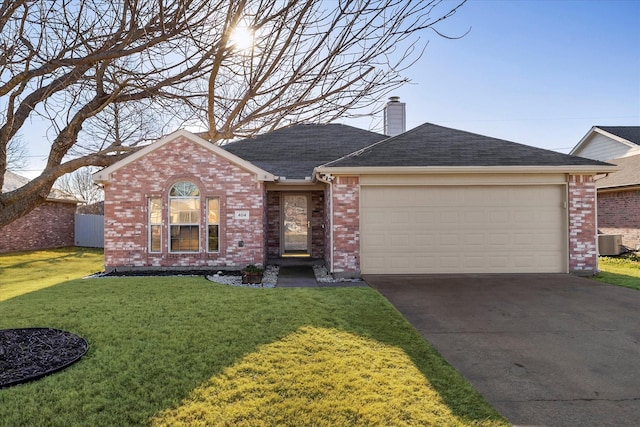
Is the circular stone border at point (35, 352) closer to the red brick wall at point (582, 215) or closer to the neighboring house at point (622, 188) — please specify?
the red brick wall at point (582, 215)

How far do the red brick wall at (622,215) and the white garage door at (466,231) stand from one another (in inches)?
261

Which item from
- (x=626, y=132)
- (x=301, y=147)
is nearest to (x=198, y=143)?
(x=301, y=147)

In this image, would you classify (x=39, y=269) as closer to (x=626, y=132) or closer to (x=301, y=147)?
(x=301, y=147)

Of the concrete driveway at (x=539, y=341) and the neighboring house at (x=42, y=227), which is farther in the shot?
the neighboring house at (x=42, y=227)

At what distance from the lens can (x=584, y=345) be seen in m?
4.75

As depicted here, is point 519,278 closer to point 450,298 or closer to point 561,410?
point 450,298

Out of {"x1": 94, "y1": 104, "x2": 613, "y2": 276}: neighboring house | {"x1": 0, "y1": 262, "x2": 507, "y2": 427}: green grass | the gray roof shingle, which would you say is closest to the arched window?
{"x1": 94, "y1": 104, "x2": 613, "y2": 276}: neighboring house

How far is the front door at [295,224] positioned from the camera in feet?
43.6

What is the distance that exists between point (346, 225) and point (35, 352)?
6.72 meters

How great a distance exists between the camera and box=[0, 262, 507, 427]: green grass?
3.02 metres

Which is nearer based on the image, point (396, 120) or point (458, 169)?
point (458, 169)

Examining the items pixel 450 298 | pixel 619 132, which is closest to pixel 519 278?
pixel 450 298

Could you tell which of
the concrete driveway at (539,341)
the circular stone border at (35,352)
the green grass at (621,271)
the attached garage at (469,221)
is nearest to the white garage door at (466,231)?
the attached garage at (469,221)

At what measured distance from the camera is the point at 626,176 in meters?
14.6
